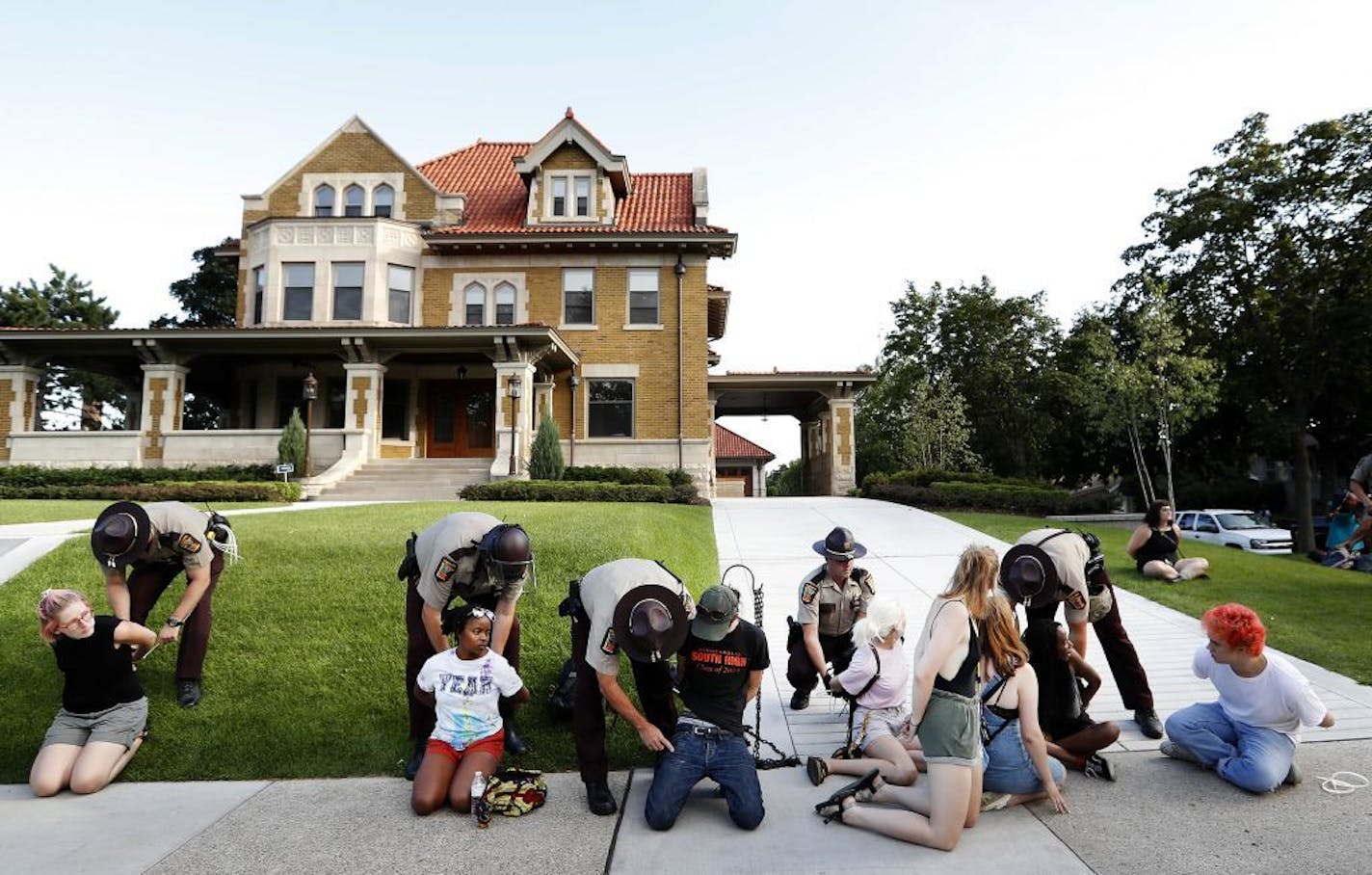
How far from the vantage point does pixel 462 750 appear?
15.4ft

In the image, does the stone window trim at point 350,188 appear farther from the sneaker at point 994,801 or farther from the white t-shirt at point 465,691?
the sneaker at point 994,801

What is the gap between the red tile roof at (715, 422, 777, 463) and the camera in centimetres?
4478

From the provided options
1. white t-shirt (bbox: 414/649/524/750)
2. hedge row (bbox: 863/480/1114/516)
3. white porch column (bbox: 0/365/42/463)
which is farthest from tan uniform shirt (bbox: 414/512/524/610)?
white porch column (bbox: 0/365/42/463)

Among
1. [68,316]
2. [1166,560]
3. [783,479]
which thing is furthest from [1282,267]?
[783,479]

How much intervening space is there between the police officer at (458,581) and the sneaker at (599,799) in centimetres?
86

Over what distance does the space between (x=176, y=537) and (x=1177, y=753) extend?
7.39 meters

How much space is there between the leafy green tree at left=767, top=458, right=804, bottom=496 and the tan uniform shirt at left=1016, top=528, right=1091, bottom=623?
68.0 metres

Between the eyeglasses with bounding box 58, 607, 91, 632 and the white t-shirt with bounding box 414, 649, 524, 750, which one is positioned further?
the eyeglasses with bounding box 58, 607, 91, 632

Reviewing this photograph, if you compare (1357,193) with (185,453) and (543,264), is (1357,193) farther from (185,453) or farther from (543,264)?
(185,453)

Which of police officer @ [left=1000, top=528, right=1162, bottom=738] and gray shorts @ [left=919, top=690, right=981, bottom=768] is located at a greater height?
police officer @ [left=1000, top=528, right=1162, bottom=738]

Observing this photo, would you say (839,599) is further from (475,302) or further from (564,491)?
(475,302)

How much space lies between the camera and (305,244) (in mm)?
23266

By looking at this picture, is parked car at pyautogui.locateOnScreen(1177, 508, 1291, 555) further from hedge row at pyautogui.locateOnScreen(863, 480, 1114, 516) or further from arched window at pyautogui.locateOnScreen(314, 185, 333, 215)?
arched window at pyautogui.locateOnScreen(314, 185, 333, 215)

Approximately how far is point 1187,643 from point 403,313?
22.2 m
